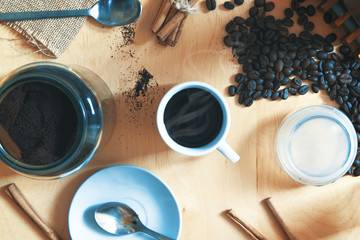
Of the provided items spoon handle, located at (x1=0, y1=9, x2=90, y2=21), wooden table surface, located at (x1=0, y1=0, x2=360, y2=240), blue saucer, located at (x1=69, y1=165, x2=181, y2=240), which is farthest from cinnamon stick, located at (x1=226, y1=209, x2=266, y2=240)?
spoon handle, located at (x1=0, y1=9, x2=90, y2=21)

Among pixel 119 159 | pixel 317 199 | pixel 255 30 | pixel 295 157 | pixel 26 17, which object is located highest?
pixel 26 17

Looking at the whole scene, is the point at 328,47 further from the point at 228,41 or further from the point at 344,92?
the point at 228,41

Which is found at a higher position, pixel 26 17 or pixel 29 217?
pixel 26 17

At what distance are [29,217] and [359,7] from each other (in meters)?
0.87

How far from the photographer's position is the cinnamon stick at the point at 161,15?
2.55 feet

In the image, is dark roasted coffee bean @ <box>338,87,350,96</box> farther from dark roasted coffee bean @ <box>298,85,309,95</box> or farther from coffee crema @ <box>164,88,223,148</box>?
coffee crema @ <box>164,88,223,148</box>

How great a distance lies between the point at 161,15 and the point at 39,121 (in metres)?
0.35

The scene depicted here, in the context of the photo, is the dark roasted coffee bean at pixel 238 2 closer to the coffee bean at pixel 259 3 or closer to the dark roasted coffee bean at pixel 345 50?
the coffee bean at pixel 259 3

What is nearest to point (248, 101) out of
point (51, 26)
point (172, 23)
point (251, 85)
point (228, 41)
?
point (251, 85)

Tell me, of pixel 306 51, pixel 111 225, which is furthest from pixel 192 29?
pixel 111 225

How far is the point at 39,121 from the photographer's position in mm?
632

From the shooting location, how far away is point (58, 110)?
64 centimetres

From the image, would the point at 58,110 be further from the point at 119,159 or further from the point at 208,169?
the point at 208,169

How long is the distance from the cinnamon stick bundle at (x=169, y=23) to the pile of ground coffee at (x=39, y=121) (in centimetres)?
27
